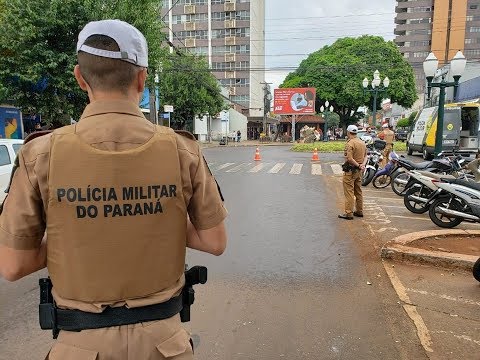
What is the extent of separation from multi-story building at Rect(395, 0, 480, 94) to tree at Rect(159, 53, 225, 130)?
53.5 meters

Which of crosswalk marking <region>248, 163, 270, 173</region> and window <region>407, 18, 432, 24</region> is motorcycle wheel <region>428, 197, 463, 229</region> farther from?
window <region>407, 18, 432, 24</region>

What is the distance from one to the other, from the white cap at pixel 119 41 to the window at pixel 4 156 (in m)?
7.17

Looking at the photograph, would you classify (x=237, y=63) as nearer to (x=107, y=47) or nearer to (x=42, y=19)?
(x=42, y=19)

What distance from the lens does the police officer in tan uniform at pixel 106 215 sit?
127cm

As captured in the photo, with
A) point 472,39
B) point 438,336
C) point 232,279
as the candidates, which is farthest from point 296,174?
point 472,39

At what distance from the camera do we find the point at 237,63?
218ft

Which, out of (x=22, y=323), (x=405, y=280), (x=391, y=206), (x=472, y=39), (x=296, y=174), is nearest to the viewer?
(x=22, y=323)

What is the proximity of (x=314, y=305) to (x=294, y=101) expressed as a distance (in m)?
41.1

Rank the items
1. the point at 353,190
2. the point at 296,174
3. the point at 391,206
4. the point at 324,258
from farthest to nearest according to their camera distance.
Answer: the point at 296,174 < the point at 391,206 < the point at 353,190 < the point at 324,258

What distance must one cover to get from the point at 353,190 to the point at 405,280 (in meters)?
3.20

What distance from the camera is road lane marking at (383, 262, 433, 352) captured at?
310 centimetres

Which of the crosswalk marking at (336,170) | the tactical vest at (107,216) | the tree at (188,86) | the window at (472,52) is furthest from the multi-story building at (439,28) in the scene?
the tactical vest at (107,216)

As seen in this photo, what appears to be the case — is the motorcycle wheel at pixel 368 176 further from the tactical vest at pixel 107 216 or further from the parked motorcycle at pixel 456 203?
the tactical vest at pixel 107 216

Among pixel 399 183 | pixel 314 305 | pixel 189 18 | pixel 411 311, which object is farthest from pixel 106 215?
pixel 189 18
